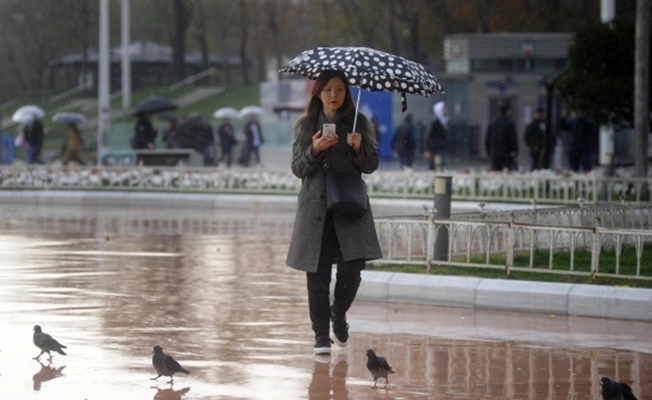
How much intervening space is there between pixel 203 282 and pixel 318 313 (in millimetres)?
4656

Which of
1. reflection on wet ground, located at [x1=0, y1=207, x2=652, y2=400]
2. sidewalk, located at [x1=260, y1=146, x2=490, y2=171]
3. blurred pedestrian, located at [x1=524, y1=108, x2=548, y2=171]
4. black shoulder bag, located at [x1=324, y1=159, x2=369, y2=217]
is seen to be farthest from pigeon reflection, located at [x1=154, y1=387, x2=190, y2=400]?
sidewalk, located at [x1=260, y1=146, x2=490, y2=171]

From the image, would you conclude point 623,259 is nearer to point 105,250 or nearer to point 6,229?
point 105,250

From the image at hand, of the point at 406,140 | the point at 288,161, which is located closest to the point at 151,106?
the point at 406,140

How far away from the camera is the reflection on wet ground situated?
853 cm

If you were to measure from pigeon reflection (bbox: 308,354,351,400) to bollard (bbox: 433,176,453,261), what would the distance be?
4045 mm

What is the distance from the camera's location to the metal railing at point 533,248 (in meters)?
12.5

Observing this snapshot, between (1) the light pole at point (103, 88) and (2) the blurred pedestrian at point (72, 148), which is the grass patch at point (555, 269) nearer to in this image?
(2) the blurred pedestrian at point (72, 148)

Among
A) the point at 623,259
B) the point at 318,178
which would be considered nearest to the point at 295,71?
the point at 318,178

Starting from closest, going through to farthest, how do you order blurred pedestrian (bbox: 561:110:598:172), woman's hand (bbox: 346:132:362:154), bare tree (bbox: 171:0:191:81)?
woman's hand (bbox: 346:132:362:154), blurred pedestrian (bbox: 561:110:598:172), bare tree (bbox: 171:0:191:81)

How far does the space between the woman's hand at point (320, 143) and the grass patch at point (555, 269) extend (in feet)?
13.0

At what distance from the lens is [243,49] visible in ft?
235

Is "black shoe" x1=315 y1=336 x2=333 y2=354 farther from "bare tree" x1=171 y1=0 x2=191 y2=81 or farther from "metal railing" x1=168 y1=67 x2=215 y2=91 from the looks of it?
"metal railing" x1=168 y1=67 x2=215 y2=91

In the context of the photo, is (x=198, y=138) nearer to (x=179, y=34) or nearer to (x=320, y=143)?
(x=320, y=143)

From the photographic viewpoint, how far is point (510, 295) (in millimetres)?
12172
